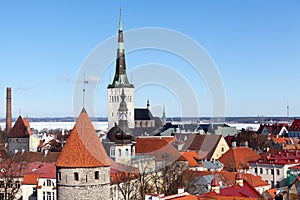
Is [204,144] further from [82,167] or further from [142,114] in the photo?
[82,167]

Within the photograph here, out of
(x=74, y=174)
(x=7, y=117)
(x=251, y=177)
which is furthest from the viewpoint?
(x=7, y=117)

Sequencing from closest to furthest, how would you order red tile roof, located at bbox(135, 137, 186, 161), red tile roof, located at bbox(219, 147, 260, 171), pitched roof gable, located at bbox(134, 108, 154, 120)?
red tile roof, located at bbox(135, 137, 186, 161)
red tile roof, located at bbox(219, 147, 260, 171)
pitched roof gable, located at bbox(134, 108, 154, 120)

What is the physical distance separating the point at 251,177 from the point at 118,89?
45.5 meters

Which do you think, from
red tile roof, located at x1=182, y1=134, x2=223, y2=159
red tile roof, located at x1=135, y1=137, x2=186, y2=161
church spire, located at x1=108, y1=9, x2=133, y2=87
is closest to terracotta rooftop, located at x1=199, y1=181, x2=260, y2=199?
red tile roof, located at x1=135, y1=137, x2=186, y2=161

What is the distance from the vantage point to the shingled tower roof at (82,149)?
70.0 ft

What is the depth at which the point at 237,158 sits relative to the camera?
2028 inches

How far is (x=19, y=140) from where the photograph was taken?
61.2 m

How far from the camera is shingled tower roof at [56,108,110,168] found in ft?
70.0

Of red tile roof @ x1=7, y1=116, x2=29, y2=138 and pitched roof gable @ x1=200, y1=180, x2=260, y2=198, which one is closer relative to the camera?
pitched roof gable @ x1=200, y1=180, x2=260, y2=198

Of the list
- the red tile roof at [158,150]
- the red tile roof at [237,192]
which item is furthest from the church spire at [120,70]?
the red tile roof at [237,192]

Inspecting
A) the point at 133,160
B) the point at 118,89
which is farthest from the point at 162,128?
the point at 133,160

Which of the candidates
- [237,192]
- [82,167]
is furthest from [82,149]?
[237,192]

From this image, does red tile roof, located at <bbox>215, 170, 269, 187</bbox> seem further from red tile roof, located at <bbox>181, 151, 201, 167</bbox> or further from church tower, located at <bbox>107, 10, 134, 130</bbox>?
church tower, located at <bbox>107, 10, 134, 130</bbox>

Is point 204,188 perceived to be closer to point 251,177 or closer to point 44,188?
point 251,177
